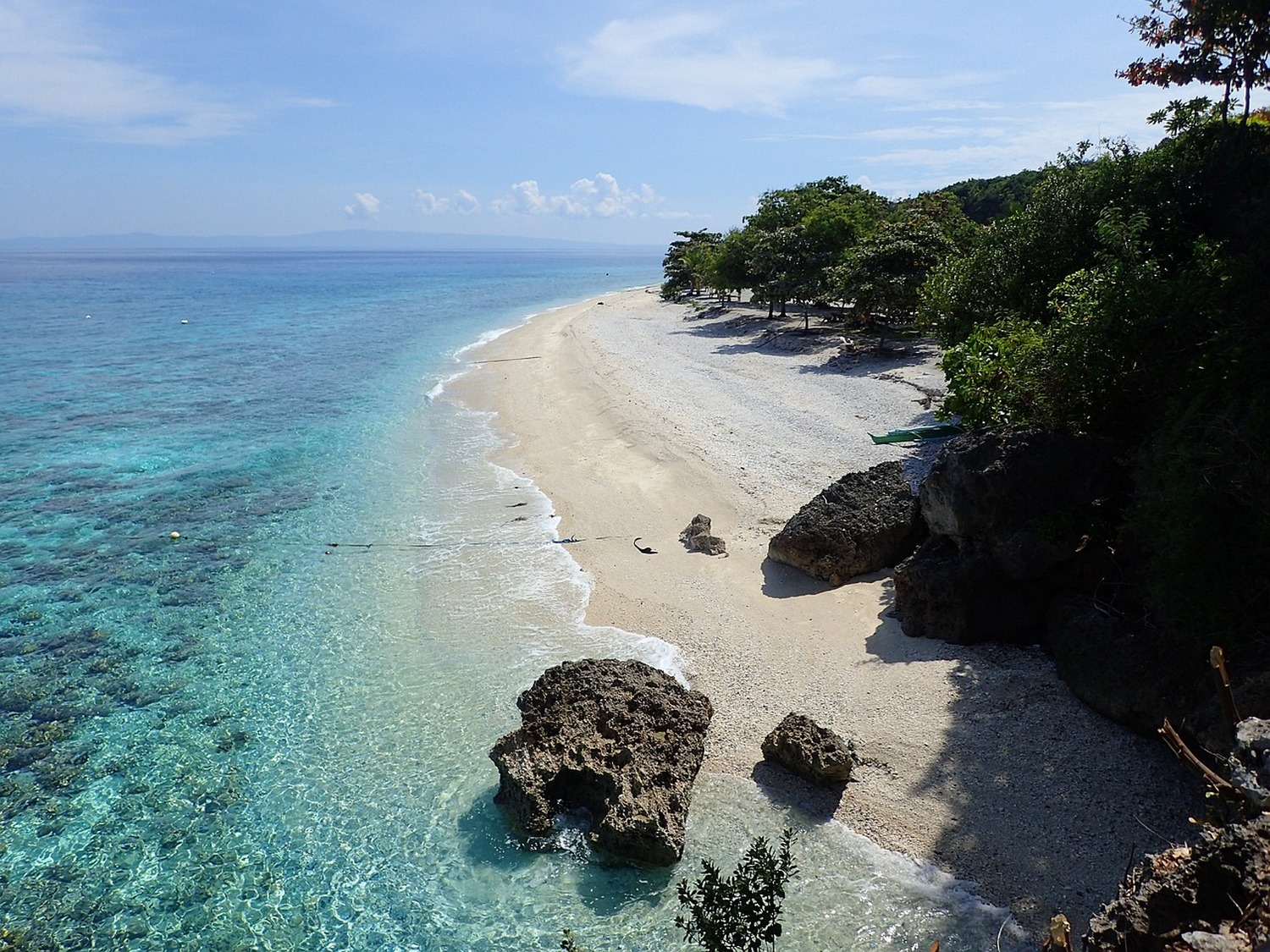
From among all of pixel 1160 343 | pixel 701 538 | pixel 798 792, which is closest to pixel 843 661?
pixel 798 792

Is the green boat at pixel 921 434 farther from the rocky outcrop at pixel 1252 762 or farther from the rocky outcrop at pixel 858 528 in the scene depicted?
the rocky outcrop at pixel 1252 762

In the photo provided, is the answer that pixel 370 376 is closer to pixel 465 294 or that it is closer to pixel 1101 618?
pixel 1101 618

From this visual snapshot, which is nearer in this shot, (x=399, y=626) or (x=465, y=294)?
(x=399, y=626)

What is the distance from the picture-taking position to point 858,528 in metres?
12.5

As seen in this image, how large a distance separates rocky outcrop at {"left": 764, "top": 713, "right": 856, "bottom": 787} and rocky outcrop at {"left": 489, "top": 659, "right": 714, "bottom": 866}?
2.82 feet

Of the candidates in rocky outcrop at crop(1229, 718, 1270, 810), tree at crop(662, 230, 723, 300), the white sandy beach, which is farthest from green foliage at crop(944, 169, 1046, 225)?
rocky outcrop at crop(1229, 718, 1270, 810)

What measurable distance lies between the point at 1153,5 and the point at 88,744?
19580 mm

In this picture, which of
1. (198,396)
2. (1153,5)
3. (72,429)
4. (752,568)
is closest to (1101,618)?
(752,568)

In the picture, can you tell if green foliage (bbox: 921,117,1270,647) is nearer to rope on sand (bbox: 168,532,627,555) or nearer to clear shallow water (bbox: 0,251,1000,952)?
clear shallow water (bbox: 0,251,1000,952)

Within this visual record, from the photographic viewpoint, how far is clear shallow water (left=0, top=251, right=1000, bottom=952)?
7.47m

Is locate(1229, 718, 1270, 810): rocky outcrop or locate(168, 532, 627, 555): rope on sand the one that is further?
locate(168, 532, 627, 555): rope on sand

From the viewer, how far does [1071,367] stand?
1043 cm

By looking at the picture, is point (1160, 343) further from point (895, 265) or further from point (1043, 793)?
point (895, 265)

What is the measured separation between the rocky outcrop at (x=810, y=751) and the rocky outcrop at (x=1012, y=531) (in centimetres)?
275
